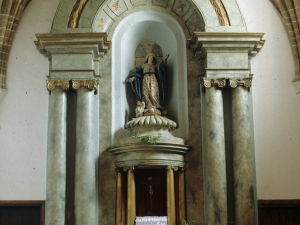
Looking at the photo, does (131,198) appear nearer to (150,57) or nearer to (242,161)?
(242,161)

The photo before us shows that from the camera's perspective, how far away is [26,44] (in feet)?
36.4

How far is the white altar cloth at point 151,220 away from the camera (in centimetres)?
1002

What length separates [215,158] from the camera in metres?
10.1

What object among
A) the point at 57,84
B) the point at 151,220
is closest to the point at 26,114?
the point at 57,84

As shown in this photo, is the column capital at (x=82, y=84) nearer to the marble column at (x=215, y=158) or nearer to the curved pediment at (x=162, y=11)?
the curved pediment at (x=162, y=11)

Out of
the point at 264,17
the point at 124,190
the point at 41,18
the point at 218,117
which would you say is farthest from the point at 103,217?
the point at 264,17

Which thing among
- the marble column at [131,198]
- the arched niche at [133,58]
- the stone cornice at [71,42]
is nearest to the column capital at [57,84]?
the stone cornice at [71,42]

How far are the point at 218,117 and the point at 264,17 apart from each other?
2483 millimetres

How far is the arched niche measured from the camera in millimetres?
10992

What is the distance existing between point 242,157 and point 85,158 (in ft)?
9.82

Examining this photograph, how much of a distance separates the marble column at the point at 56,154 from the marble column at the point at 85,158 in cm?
25

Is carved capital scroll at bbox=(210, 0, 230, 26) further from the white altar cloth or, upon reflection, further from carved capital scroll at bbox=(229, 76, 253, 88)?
the white altar cloth

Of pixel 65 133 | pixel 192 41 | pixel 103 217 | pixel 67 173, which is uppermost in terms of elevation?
pixel 192 41

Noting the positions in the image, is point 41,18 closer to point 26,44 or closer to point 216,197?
point 26,44
